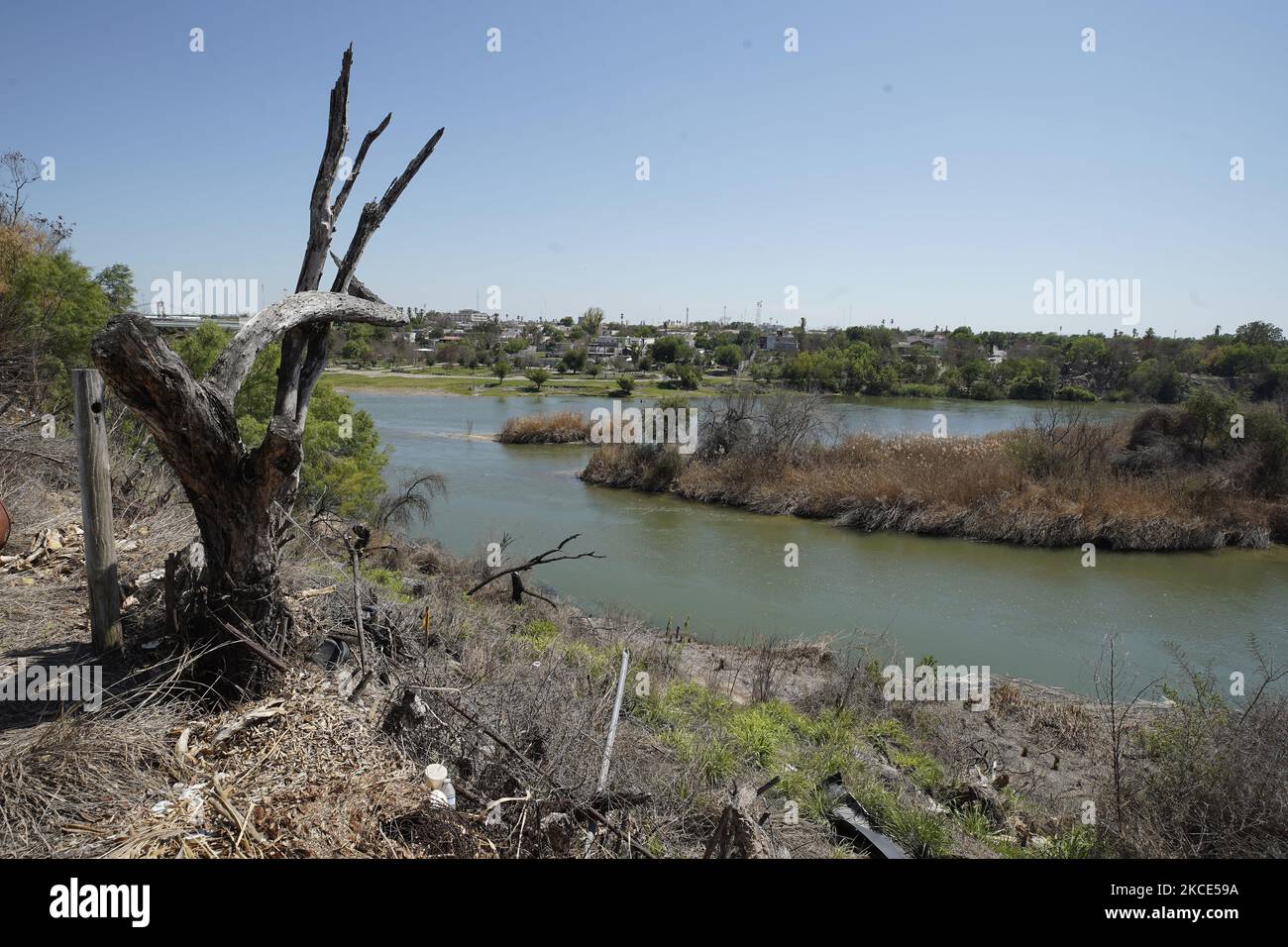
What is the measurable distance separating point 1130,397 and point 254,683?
5126 centimetres

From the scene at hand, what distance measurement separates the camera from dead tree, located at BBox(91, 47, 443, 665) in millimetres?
3400

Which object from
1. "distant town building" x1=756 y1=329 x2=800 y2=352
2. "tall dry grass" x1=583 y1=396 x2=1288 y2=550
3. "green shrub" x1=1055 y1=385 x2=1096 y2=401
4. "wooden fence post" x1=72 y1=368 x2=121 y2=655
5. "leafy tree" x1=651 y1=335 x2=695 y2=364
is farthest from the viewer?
"distant town building" x1=756 y1=329 x2=800 y2=352

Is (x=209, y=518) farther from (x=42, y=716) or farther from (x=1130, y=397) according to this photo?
(x=1130, y=397)

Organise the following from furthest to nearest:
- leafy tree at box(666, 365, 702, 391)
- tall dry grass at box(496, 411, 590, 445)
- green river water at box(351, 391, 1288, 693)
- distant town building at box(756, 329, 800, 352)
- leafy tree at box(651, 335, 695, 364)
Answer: distant town building at box(756, 329, 800, 352) < leafy tree at box(651, 335, 695, 364) < leafy tree at box(666, 365, 702, 391) < tall dry grass at box(496, 411, 590, 445) < green river water at box(351, 391, 1288, 693)

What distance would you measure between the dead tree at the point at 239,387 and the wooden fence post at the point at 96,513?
72cm

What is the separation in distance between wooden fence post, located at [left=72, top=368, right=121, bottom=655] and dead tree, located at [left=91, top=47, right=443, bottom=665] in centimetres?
72

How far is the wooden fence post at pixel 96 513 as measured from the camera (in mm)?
4383

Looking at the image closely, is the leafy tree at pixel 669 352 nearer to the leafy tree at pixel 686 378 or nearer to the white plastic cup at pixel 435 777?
the leafy tree at pixel 686 378

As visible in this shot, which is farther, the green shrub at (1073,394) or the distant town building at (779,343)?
the distant town building at (779,343)

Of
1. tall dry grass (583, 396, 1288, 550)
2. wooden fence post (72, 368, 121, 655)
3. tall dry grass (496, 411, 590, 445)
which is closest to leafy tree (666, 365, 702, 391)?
tall dry grass (496, 411, 590, 445)

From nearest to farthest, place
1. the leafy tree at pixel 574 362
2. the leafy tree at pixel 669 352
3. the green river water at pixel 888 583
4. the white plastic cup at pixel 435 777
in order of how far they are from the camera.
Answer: the white plastic cup at pixel 435 777
the green river water at pixel 888 583
the leafy tree at pixel 574 362
the leafy tree at pixel 669 352

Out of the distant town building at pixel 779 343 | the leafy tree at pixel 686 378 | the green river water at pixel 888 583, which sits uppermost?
the distant town building at pixel 779 343

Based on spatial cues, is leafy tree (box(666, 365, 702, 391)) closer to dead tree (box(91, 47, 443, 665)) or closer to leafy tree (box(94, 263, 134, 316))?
leafy tree (box(94, 263, 134, 316))

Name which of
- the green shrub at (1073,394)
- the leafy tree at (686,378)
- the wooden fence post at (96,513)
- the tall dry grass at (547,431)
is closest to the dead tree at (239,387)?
the wooden fence post at (96,513)
